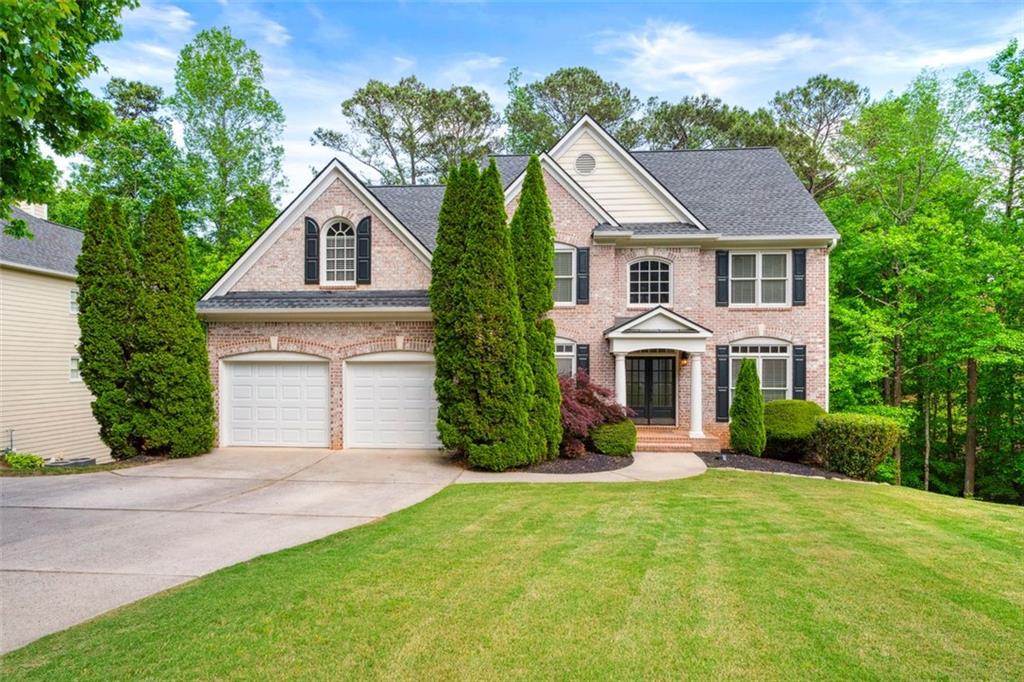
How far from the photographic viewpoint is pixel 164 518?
23.7 ft

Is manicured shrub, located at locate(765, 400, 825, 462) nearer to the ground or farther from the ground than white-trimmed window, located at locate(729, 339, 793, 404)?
nearer to the ground

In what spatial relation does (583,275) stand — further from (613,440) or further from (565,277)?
(613,440)

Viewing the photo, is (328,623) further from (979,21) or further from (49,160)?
(979,21)

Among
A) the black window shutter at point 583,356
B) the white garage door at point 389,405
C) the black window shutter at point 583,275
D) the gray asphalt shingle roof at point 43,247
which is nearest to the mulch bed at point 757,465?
Answer: the black window shutter at point 583,356

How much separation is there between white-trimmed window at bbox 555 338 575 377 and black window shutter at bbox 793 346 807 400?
6.26 metres

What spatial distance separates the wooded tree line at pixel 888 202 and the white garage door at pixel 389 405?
22.1 ft

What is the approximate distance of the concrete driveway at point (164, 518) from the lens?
4.86 meters

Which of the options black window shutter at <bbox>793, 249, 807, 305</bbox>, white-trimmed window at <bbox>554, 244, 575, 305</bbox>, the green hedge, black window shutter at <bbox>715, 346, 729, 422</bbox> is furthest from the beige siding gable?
the green hedge

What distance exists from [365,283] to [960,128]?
20563 millimetres

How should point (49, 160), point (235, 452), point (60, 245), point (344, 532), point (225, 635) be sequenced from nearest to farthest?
point (225, 635)
point (344, 532)
point (49, 160)
point (235, 452)
point (60, 245)

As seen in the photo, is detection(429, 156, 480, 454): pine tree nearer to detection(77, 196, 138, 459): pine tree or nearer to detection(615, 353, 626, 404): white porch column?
detection(615, 353, 626, 404): white porch column

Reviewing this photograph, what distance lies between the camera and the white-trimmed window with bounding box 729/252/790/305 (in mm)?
15570

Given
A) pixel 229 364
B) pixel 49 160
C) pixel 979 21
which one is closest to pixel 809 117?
pixel 979 21

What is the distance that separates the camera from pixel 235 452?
1247 cm
